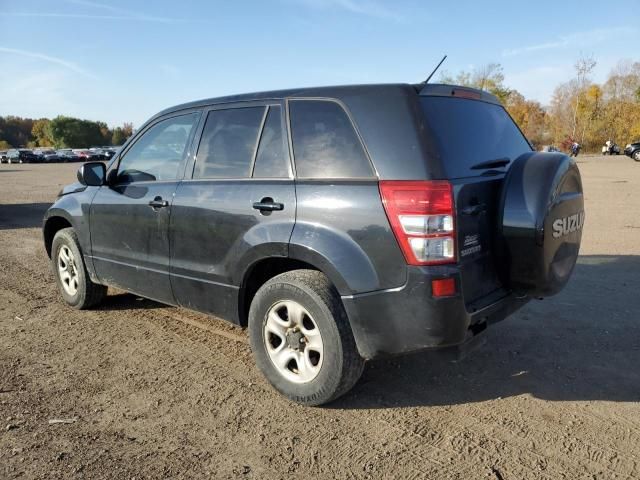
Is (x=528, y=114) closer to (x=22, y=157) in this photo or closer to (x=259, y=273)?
(x=22, y=157)

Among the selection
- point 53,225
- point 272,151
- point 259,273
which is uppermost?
point 272,151

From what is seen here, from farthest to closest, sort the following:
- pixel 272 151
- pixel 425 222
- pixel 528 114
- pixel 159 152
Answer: pixel 528 114, pixel 159 152, pixel 272 151, pixel 425 222

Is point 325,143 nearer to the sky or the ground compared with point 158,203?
nearer to the sky

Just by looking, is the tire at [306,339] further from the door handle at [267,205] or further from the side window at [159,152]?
A: the side window at [159,152]

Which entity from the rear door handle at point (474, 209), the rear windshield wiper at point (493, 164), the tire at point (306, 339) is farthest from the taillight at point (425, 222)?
the tire at point (306, 339)

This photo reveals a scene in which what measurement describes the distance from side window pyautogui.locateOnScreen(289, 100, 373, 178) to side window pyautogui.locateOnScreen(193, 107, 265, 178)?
0.38 metres

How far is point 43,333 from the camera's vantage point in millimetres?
4398

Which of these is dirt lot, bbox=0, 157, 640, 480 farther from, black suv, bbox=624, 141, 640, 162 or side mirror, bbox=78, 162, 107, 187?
black suv, bbox=624, 141, 640, 162

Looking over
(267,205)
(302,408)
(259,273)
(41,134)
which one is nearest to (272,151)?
(267,205)

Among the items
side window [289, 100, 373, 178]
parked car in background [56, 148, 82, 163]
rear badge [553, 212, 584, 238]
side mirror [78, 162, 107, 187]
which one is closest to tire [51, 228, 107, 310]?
side mirror [78, 162, 107, 187]

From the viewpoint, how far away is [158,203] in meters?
3.88

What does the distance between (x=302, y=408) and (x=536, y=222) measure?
5.85ft

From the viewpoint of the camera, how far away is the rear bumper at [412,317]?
266cm

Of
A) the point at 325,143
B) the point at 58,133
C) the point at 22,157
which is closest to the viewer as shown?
the point at 325,143
